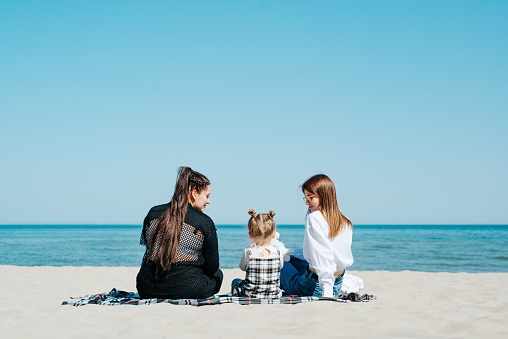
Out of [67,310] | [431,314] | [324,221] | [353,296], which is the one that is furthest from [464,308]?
[67,310]

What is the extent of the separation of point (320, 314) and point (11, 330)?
225 cm

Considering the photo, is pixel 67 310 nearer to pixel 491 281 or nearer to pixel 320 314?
pixel 320 314

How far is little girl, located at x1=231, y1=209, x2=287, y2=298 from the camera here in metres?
3.96

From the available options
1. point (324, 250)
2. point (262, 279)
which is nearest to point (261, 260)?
point (262, 279)

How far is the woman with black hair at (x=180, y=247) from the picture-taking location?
3760 millimetres

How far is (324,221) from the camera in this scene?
3.99 meters

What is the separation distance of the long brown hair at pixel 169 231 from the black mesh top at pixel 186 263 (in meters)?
0.07

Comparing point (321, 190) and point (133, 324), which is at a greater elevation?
point (321, 190)

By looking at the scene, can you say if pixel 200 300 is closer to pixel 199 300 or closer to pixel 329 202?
pixel 199 300

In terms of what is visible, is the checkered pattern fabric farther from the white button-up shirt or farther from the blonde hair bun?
the blonde hair bun

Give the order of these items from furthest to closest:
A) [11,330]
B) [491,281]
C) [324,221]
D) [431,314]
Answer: [491,281] < [324,221] < [431,314] < [11,330]

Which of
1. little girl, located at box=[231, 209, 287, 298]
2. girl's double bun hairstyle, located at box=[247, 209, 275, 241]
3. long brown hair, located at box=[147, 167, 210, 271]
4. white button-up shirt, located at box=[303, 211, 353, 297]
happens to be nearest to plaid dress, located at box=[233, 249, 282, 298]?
little girl, located at box=[231, 209, 287, 298]

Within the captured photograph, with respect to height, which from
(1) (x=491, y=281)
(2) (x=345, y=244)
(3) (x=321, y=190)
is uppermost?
(3) (x=321, y=190)

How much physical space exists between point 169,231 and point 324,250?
1.41 meters
